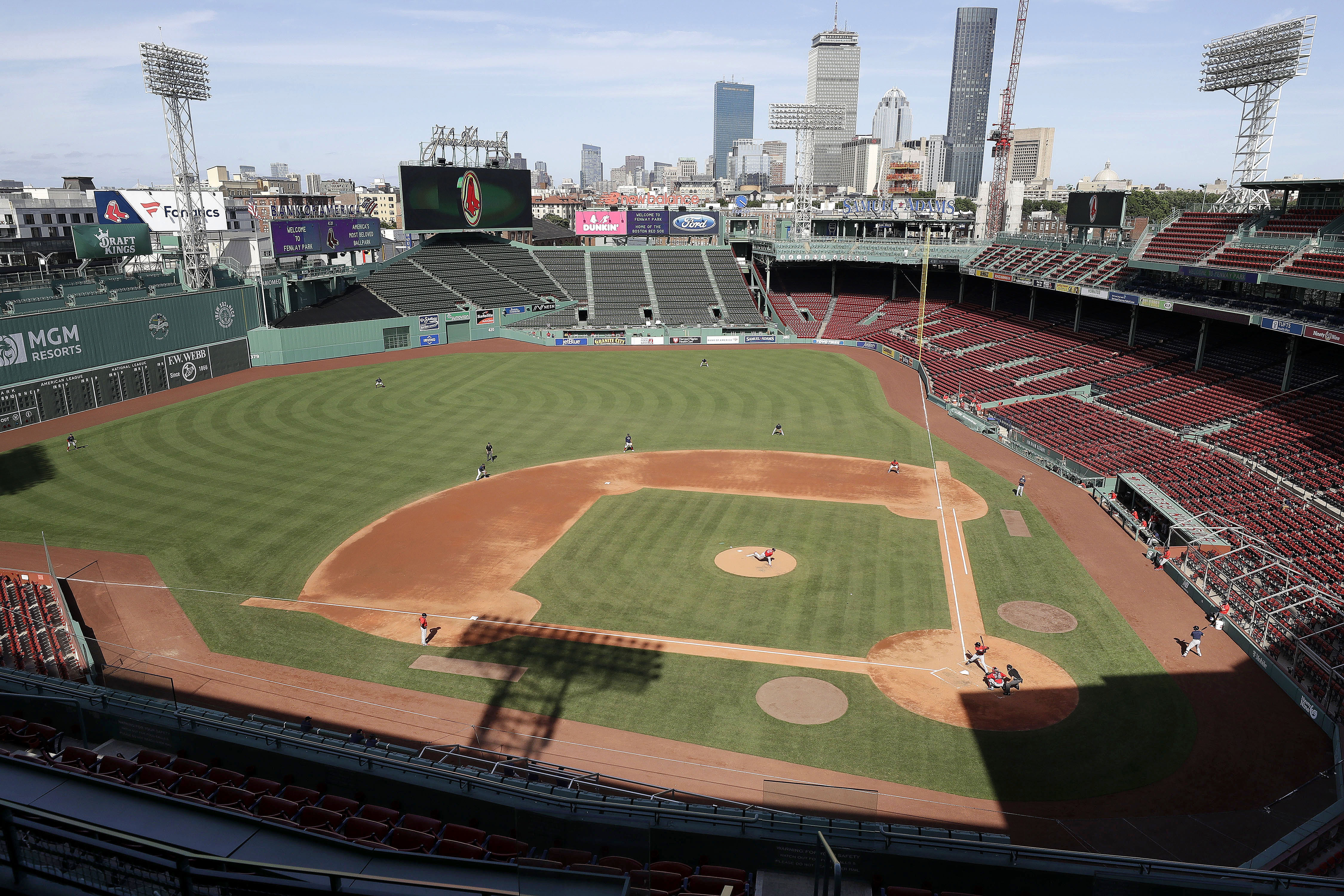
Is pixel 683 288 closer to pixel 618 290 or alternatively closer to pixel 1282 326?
pixel 618 290

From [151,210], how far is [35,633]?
181 feet

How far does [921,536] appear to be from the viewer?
107 ft

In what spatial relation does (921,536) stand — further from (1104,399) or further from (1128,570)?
(1104,399)

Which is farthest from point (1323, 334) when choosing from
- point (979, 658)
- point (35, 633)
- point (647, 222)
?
point (647, 222)

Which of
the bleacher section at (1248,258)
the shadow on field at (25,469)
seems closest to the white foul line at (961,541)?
the bleacher section at (1248,258)

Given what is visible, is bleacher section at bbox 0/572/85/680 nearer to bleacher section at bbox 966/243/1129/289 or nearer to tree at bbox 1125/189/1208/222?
bleacher section at bbox 966/243/1129/289

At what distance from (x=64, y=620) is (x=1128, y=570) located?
35.1m

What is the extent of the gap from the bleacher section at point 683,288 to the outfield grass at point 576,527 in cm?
1867

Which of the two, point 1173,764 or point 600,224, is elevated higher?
point 600,224

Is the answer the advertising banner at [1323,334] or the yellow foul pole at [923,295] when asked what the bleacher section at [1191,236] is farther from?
the yellow foul pole at [923,295]

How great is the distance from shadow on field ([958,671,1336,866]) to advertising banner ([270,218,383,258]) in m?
67.1

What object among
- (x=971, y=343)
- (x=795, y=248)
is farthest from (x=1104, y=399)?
(x=795, y=248)

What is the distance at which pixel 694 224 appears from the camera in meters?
91.7

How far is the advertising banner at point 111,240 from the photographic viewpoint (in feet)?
176
